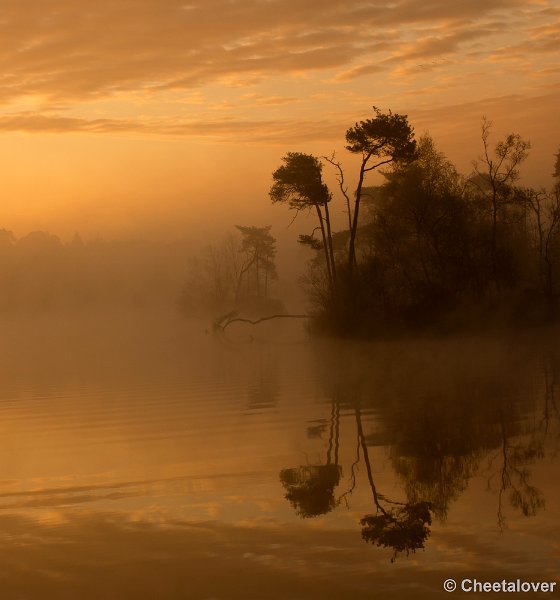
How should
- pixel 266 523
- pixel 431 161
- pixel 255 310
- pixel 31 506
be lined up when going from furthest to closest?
1. pixel 255 310
2. pixel 431 161
3. pixel 31 506
4. pixel 266 523

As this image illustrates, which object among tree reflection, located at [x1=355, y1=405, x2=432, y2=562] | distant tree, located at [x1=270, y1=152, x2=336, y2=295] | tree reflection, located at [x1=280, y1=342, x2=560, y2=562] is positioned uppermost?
distant tree, located at [x1=270, y1=152, x2=336, y2=295]

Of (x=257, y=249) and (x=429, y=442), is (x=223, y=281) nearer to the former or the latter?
(x=257, y=249)

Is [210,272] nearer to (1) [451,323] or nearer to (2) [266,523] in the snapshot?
(1) [451,323]

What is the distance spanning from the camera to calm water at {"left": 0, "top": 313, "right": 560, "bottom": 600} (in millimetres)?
7570

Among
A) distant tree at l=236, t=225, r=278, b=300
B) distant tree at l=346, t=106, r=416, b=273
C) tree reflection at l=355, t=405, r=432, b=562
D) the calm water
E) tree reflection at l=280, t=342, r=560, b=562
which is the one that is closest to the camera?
the calm water

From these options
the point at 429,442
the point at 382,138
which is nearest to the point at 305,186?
the point at 382,138

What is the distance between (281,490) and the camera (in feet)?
35.2

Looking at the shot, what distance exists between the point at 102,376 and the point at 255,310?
240ft

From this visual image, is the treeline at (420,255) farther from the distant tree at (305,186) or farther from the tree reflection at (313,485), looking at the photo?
the tree reflection at (313,485)

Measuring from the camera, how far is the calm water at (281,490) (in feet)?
24.8

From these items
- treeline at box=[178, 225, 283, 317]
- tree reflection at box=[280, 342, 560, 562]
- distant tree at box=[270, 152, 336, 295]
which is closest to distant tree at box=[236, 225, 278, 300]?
treeline at box=[178, 225, 283, 317]

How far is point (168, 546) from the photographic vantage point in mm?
8484

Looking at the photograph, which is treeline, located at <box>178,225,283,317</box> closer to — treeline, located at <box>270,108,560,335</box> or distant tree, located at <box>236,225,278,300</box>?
distant tree, located at <box>236,225,278,300</box>

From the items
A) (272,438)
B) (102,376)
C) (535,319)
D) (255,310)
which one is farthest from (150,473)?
(255,310)
